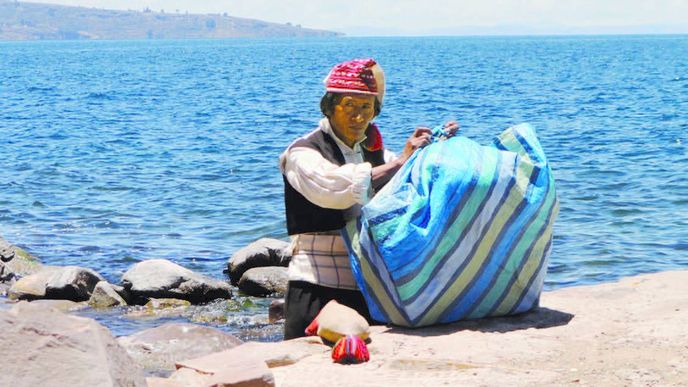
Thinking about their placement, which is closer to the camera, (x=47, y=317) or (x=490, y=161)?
(x=47, y=317)

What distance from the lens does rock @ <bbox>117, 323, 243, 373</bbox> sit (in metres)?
7.48

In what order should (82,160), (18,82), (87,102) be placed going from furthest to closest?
(18,82) → (87,102) → (82,160)

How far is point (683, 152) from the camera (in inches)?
849

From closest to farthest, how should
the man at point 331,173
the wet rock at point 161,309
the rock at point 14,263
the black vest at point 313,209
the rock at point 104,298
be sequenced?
1. the man at point 331,173
2. the black vest at point 313,209
3. the wet rock at point 161,309
4. the rock at point 104,298
5. the rock at point 14,263

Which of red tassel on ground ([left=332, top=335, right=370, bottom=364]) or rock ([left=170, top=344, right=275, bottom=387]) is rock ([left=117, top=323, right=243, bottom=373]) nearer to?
rock ([left=170, top=344, right=275, bottom=387])

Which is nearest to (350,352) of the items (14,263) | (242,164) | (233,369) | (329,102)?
(233,369)

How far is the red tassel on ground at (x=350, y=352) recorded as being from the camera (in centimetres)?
516

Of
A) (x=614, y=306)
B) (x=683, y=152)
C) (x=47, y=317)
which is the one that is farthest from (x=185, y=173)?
(x=47, y=317)

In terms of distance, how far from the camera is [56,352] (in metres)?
3.95

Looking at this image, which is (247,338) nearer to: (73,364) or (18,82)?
(73,364)

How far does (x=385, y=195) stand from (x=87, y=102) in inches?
1565

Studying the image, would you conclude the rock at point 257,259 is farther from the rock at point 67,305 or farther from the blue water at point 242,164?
the rock at point 67,305

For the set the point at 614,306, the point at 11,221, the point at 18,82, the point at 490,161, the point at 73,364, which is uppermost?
the point at 490,161

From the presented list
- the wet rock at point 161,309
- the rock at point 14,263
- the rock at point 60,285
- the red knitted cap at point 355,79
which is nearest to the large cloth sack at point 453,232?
the red knitted cap at point 355,79
